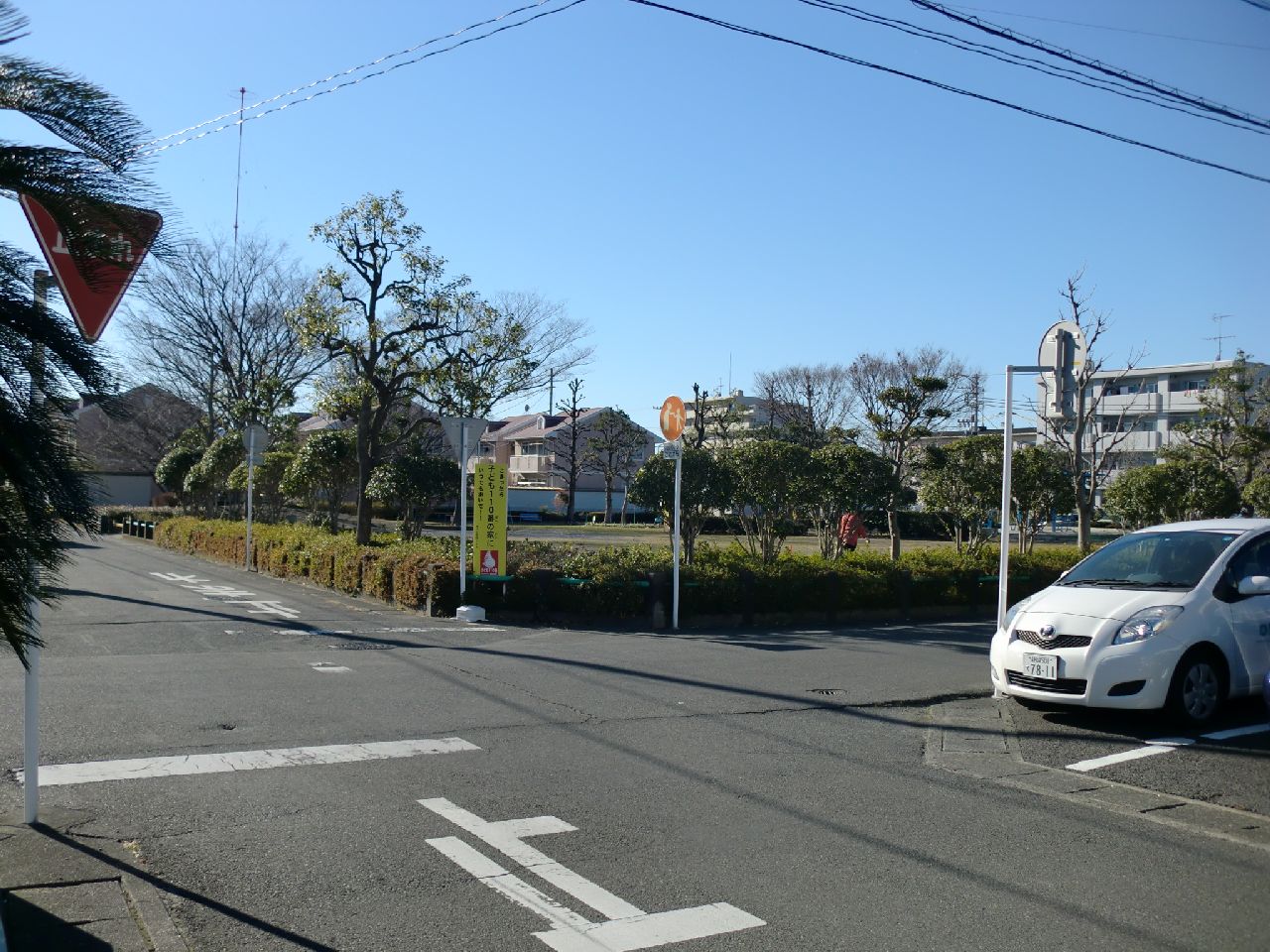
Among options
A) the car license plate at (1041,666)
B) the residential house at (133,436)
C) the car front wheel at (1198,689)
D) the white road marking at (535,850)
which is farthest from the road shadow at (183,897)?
the car front wheel at (1198,689)

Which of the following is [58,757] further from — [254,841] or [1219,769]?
[1219,769]

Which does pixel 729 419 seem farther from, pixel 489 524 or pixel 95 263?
pixel 95 263

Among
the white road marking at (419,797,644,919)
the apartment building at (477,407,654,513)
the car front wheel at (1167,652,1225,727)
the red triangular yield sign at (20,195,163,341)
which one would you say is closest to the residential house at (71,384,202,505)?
the red triangular yield sign at (20,195,163,341)

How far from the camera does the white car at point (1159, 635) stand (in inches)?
303

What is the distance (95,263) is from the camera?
3.48 meters

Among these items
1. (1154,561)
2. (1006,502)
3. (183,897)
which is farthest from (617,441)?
(183,897)

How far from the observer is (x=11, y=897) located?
4238 millimetres

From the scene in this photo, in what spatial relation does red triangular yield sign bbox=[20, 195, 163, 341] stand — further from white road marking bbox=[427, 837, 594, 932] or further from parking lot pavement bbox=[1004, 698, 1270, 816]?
parking lot pavement bbox=[1004, 698, 1270, 816]

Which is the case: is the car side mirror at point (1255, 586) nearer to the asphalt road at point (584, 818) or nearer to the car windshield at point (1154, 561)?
the car windshield at point (1154, 561)

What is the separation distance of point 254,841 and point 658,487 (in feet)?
42.8

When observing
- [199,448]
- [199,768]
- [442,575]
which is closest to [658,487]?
[442,575]

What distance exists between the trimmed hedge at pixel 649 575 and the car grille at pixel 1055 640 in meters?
7.34

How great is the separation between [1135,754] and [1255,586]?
67.5 inches

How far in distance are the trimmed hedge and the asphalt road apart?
14.3 feet
